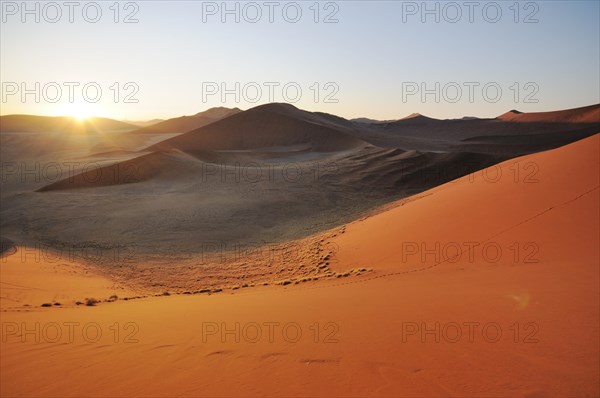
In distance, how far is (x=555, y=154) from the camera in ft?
40.0

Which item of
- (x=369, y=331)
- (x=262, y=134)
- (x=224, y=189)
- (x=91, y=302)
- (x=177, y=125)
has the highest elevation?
(x=177, y=125)

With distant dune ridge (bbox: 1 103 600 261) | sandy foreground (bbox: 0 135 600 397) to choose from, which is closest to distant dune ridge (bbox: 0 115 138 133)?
distant dune ridge (bbox: 1 103 600 261)

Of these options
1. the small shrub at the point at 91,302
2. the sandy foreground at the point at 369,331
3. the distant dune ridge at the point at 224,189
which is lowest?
the small shrub at the point at 91,302

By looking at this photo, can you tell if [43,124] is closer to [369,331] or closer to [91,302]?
[91,302]

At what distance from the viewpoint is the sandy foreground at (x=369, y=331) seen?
128 inches

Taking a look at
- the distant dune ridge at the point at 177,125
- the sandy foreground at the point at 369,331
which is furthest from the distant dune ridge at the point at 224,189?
the distant dune ridge at the point at 177,125

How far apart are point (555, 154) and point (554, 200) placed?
16.4ft

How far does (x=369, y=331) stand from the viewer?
13.5ft

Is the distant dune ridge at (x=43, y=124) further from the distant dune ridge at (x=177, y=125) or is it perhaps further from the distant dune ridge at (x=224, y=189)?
the distant dune ridge at (x=224, y=189)

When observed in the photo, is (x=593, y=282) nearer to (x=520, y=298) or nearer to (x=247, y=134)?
(x=520, y=298)

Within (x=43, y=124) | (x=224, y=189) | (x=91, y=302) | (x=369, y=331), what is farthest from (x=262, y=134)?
(x=43, y=124)

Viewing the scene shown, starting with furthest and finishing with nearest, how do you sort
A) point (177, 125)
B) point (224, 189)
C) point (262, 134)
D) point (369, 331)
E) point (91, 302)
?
point (177, 125), point (262, 134), point (224, 189), point (91, 302), point (369, 331)

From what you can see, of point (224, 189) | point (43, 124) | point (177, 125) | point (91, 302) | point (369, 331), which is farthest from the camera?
point (43, 124)

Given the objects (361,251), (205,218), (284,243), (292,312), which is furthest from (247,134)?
(292,312)
